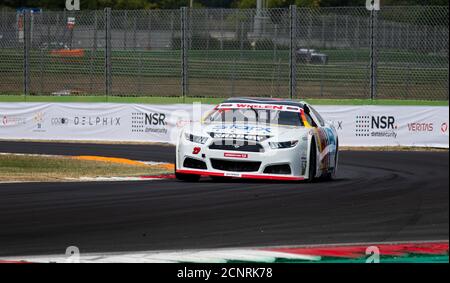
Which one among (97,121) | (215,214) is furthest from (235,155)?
(97,121)

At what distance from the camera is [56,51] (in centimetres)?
2664

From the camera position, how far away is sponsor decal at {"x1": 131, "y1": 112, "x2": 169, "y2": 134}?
24.2 meters

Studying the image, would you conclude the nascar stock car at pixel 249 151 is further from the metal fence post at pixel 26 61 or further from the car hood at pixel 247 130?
the metal fence post at pixel 26 61

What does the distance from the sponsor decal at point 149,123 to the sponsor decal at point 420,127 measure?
5.73 metres

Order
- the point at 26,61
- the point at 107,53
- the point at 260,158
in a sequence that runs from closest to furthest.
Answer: the point at 260,158, the point at 107,53, the point at 26,61

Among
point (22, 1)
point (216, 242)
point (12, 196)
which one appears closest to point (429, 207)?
point (216, 242)

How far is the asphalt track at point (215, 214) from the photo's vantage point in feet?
28.6

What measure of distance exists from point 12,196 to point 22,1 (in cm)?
4455

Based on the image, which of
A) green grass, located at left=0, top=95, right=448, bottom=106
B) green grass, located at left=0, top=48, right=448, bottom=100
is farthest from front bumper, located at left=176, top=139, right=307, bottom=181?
green grass, located at left=0, top=95, right=448, bottom=106

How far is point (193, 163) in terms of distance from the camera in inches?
551

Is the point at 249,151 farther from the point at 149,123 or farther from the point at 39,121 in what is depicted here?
the point at 39,121

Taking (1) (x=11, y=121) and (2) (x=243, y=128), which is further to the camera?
(1) (x=11, y=121)

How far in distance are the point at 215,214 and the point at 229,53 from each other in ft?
49.7

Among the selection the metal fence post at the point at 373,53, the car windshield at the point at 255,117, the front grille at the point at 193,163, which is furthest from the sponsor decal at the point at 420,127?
the front grille at the point at 193,163
